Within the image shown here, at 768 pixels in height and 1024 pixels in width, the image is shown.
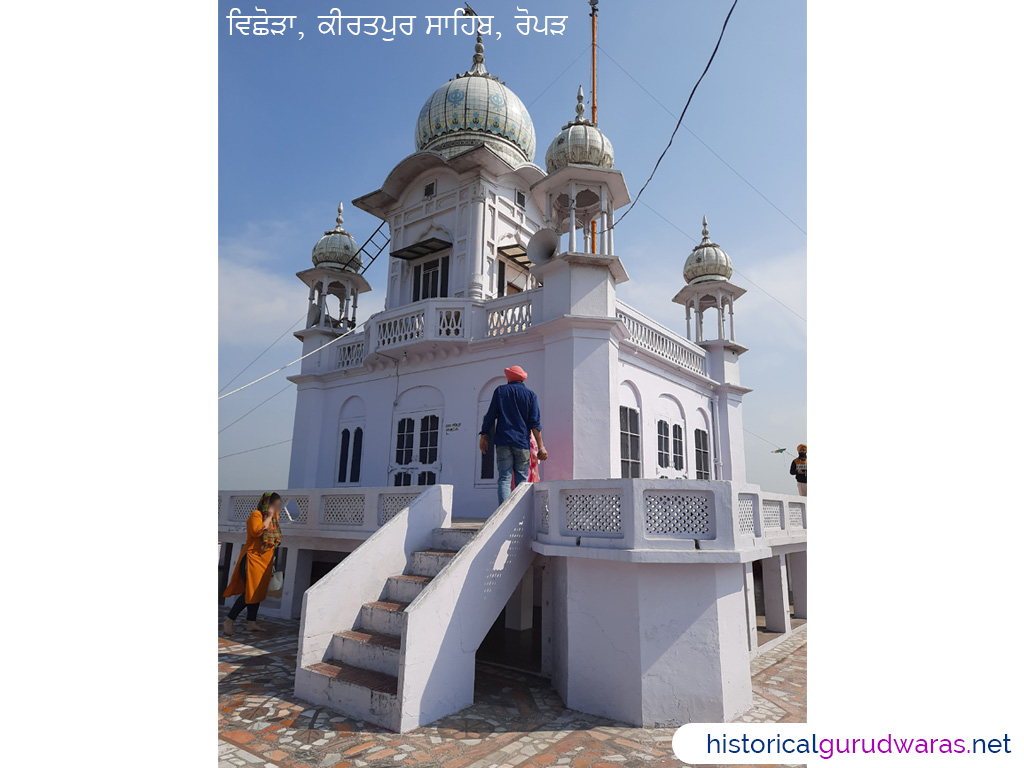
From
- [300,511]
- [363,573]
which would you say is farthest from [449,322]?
[363,573]

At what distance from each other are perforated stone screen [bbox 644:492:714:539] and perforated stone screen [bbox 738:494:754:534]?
23.9 inches

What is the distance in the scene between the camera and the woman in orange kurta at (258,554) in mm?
8117

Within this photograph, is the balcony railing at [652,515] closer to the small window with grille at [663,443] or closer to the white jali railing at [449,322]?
the small window with grille at [663,443]

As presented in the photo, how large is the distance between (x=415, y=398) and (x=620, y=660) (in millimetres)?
7687

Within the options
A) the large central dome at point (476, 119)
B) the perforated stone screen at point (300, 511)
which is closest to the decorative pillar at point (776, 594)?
the perforated stone screen at point (300, 511)

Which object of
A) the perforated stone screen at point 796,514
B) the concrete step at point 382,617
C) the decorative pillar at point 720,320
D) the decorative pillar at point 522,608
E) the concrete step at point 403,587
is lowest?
the decorative pillar at point 522,608

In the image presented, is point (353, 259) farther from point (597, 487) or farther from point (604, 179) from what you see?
point (597, 487)

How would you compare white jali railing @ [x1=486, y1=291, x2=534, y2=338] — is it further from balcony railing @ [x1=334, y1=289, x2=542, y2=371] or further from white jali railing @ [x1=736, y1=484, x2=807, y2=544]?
white jali railing @ [x1=736, y1=484, x2=807, y2=544]

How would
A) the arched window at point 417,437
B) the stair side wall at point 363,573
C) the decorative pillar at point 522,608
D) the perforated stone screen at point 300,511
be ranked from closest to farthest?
1. the stair side wall at point 363,573
2. the decorative pillar at point 522,608
3. the perforated stone screen at point 300,511
4. the arched window at point 417,437

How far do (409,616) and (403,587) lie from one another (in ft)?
4.78

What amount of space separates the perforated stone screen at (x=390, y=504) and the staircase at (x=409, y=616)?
1.38 meters

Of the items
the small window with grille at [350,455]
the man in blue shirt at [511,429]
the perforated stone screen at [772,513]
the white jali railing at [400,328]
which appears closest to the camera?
the man in blue shirt at [511,429]

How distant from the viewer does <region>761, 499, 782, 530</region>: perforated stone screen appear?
7982 mm

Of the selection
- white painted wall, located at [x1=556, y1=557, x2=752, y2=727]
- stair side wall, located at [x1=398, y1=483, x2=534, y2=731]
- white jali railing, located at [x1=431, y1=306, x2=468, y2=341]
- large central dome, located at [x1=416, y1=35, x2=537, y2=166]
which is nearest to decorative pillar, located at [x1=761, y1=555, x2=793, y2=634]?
white painted wall, located at [x1=556, y1=557, x2=752, y2=727]
